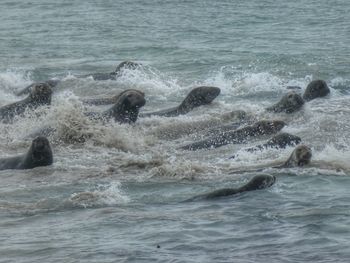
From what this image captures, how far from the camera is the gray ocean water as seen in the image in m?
10.5

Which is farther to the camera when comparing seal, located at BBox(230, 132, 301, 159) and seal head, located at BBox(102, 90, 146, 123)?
seal head, located at BBox(102, 90, 146, 123)

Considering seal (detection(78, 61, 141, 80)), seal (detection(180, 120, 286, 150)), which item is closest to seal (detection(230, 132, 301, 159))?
seal (detection(180, 120, 286, 150))

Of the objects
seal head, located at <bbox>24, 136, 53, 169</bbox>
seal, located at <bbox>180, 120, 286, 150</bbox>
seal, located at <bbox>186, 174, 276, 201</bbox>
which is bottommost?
seal, located at <bbox>180, 120, 286, 150</bbox>

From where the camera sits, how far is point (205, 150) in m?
16.5

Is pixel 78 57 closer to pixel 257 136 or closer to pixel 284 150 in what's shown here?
pixel 257 136

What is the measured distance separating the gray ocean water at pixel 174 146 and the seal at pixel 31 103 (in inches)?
15.0

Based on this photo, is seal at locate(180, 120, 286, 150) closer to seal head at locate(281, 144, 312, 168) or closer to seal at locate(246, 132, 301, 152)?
seal at locate(246, 132, 301, 152)

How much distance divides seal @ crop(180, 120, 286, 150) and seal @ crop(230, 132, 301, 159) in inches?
33.7

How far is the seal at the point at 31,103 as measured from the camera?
20.0 meters

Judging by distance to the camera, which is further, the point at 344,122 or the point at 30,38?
the point at 30,38

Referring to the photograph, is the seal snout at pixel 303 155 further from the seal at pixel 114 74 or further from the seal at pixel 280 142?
the seal at pixel 114 74

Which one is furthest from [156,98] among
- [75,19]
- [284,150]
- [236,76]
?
[75,19]

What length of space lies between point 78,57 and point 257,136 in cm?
1235

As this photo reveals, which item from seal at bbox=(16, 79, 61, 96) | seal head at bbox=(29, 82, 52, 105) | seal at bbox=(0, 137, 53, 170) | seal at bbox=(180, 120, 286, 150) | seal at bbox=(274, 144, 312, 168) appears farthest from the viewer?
seal at bbox=(16, 79, 61, 96)
